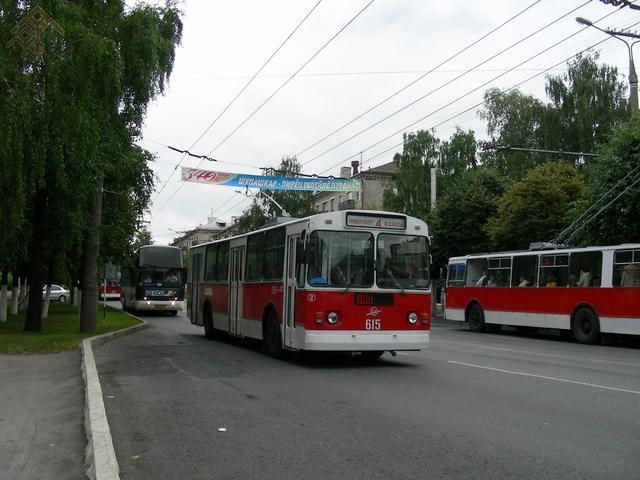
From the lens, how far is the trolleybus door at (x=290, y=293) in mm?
12391

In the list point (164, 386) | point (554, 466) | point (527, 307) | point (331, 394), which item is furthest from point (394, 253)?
point (527, 307)

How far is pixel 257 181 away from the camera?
28750 millimetres

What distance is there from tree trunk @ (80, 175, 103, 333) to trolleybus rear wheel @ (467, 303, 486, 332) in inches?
549

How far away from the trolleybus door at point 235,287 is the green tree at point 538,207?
57.2 feet

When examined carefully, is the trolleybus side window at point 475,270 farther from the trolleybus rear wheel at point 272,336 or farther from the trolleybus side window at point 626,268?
the trolleybus rear wheel at point 272,336

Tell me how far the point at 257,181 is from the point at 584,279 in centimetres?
1447

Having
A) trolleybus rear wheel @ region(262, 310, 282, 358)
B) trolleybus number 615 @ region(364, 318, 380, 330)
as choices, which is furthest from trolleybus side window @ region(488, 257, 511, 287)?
trolleybus number 615 @ region(364, 318, 380, 330)

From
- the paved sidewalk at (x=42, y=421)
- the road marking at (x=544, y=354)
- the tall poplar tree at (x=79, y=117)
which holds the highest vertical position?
the tall poplar tree at (x=79, y=117)

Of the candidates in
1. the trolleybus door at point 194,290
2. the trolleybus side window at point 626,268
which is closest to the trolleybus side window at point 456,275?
the trolleybus side window at point 626,268

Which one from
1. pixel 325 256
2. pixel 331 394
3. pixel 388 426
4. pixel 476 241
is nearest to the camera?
pixel 388 426

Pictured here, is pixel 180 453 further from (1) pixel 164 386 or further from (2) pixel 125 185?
(2) pixel 125 185

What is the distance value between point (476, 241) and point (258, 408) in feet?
95.2

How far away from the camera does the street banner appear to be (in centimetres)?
2805

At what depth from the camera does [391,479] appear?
5180 millimetres
